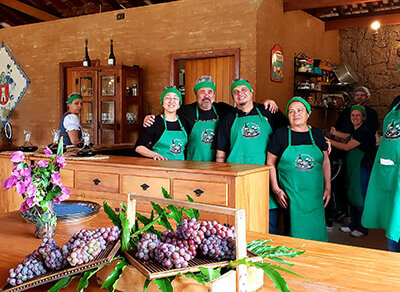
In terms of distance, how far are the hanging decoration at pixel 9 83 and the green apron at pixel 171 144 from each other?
19.7 feet

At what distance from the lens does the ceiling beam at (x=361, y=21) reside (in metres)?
7.83

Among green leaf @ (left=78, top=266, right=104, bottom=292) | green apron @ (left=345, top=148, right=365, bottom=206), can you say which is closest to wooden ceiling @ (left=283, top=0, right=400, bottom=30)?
green apron @ (left=345, top=148, right=365, bottom=206)

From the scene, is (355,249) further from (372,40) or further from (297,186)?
(372,40)

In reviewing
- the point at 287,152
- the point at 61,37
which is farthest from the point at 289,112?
the point at 61,37

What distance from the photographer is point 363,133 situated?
4547mm

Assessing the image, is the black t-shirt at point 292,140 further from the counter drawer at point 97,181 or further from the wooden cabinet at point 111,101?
the wooden cabinet at point 111,101

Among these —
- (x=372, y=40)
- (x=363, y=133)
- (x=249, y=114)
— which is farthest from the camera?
(x=372, y=40)

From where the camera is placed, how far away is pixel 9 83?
29.1ft

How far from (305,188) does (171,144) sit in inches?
47.4

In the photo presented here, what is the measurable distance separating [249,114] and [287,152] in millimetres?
510

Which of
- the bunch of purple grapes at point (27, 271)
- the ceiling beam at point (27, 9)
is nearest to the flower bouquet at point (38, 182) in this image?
the bunch of purple grapes at point (27, 271)

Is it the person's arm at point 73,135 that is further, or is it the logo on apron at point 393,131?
the person's arm at point 73,135

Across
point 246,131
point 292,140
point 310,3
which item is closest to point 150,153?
point 246,131

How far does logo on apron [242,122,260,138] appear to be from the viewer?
3.47m
